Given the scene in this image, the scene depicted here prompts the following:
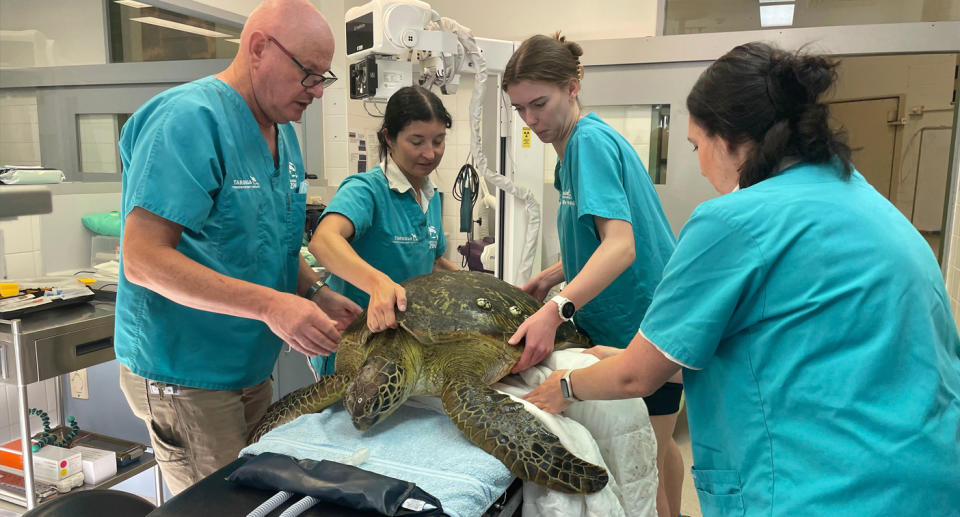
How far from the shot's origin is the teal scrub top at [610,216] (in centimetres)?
153

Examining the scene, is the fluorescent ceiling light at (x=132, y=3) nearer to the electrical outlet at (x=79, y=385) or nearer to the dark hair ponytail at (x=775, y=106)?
the electrical outlet at (x=79, y=385)

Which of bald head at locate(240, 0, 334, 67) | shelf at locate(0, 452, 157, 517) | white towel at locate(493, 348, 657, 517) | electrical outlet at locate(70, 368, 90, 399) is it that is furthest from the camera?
electrical outlet at locate(70, 368, 90, 399)

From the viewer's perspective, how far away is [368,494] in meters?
0.92

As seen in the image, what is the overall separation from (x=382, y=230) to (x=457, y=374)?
2.08 ft

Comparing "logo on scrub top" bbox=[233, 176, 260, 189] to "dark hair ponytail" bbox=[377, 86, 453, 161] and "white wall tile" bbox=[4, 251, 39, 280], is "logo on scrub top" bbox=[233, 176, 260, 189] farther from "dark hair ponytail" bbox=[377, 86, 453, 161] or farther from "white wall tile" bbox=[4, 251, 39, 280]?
"white wall tile" bbox=[4, 251, 39, 280]

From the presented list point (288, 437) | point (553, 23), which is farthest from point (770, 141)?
point (553, 23)

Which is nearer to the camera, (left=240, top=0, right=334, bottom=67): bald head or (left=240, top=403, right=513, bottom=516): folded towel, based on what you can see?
(left=240, top=403, right=513, bottom=516): folded towel

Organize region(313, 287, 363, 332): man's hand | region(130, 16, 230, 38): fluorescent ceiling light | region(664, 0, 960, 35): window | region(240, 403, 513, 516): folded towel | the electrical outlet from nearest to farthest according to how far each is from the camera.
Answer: region(240, 403, 513, 516): folded towel < region(313, 287, 363, 332): man's hand < the electrical outlet < region(664, 0, 960, 35): window < region(130, 16, 230, 38): fluorescent ceiling light

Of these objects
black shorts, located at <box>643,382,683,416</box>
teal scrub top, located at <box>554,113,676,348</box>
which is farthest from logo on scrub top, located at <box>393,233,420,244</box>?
black shorts, located at <box>643,382,683,416</box>

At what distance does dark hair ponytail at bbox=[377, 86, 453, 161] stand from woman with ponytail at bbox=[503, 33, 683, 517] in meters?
0.25

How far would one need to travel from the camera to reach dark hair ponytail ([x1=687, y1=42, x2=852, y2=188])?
3.19 feet

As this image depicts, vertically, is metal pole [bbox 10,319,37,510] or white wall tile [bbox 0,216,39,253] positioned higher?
white wall tile [bbox 0,216,39,253]

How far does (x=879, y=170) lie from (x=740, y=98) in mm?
3174

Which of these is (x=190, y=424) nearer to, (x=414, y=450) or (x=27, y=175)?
(x=414, y=450)
